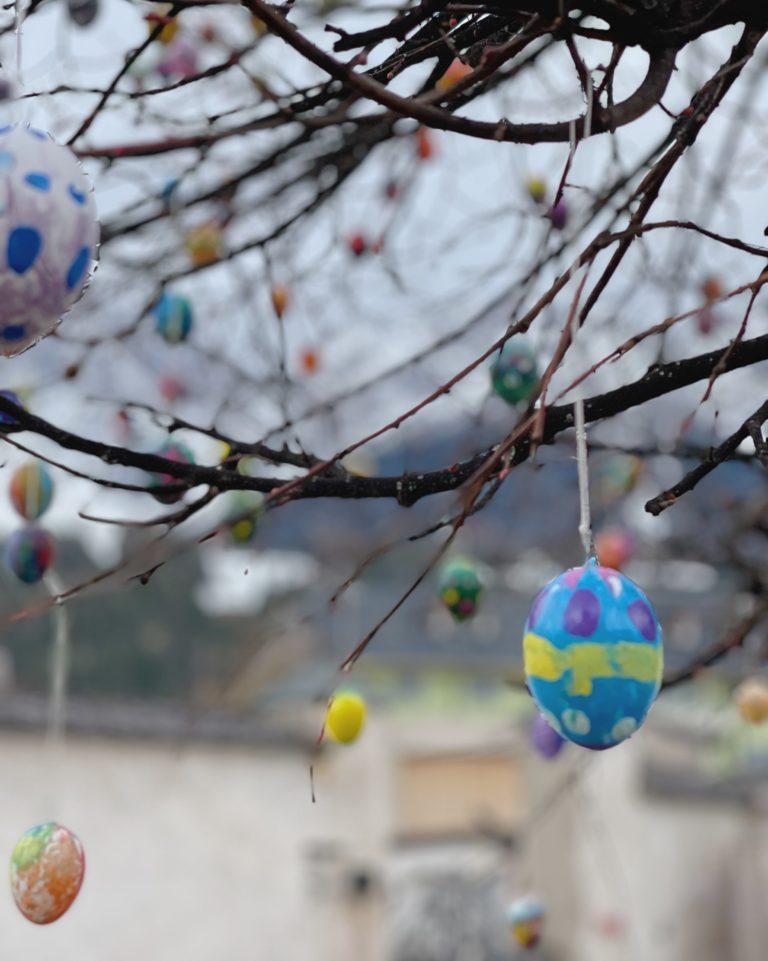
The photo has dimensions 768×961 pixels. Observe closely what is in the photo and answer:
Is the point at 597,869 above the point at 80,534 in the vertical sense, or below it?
below

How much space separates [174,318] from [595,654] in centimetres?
153

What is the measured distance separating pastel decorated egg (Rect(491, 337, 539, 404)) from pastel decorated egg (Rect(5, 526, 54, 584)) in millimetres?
830

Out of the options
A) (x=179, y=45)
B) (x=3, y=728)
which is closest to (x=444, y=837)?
(x=3, y=728)

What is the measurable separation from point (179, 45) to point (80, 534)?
39.2 feet

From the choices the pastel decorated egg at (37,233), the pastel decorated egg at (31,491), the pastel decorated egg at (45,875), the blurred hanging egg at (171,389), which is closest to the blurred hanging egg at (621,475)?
the pastel decorated egg at (31,491)

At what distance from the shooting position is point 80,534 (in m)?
14.5

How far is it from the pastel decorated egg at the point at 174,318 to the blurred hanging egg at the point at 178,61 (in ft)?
2.07

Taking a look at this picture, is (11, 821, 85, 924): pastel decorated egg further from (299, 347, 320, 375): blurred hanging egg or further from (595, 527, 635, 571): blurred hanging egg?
(299, 347, 320, 375): blurred hanging egg

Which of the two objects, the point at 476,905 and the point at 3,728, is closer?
the point at 3,728

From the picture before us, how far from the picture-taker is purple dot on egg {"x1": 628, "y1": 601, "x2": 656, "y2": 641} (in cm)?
125

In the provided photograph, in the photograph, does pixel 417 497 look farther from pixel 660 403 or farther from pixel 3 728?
pixel 660 403

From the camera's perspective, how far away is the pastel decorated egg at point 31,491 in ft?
7.62

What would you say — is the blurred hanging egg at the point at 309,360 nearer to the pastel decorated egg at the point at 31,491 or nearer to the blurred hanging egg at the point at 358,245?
the blurred hanging egg at the point at 358,245

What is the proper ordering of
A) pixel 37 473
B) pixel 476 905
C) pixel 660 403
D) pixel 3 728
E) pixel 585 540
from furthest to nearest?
pixel 660 403, pixel 476 905, pixel 3 728, pixel 37 473, pixel 585 540
